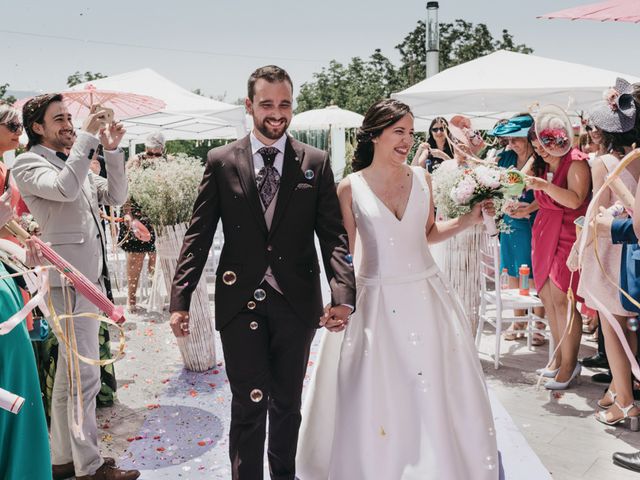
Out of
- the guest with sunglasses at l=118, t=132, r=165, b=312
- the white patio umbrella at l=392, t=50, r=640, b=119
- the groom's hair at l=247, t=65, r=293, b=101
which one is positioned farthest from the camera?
the white patio umbrella at l=392, t=50, r=640, b=119

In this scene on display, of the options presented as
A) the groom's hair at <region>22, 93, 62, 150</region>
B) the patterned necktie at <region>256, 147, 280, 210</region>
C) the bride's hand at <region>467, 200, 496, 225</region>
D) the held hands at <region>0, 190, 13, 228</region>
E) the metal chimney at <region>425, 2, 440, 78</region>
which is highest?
the metal chimney at <region>425, 2, 440, 78</region>

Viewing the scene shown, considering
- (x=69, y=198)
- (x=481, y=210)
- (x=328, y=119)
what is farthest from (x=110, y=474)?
(x=328, y=119)

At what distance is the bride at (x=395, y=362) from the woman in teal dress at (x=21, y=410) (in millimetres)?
1538

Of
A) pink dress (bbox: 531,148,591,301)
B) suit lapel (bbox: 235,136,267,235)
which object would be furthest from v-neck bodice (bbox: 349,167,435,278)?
pink dress (bbox: 531,148,591,301)

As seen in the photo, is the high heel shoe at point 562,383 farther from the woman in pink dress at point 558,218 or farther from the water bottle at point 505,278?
the water bottle at point 505,278

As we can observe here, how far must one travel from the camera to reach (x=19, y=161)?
3514 millimetres

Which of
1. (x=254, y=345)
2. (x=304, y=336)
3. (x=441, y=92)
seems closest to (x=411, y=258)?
(x=304, y=336)

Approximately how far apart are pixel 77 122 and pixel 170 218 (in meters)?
5.87

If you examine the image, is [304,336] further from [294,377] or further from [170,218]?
[170,218]

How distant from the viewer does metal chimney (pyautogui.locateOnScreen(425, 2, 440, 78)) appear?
784 inches

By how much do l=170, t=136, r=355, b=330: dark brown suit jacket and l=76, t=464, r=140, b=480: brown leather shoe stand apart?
4.14 feet

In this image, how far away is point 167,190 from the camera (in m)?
5.82

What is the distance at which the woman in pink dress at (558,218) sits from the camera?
498 cm

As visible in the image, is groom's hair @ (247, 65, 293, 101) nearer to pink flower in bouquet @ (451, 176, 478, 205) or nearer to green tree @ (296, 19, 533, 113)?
pink flower in bouquet @ (451, 176, 478, 205)
